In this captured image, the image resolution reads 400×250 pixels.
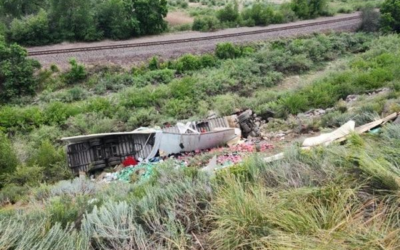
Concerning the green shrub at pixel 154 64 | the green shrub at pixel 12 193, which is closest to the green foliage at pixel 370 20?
the green shrub at pixel 154 64

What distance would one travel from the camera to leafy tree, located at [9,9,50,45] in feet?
91.5

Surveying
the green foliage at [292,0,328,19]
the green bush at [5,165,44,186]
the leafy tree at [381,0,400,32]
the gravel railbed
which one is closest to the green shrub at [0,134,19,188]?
the green bush at [5,165,44,186]

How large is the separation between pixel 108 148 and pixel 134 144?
1.17 m

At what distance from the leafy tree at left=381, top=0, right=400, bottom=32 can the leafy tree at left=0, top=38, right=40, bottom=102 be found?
109 feet

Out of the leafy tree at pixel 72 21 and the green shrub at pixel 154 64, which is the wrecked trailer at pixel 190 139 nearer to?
the green shrub at pixel 154 64

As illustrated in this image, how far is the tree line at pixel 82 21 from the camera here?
92.8 ft

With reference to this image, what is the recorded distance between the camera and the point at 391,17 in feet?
117

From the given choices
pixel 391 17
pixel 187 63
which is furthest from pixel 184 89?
pixel 391 17

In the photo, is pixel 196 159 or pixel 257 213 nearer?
pixel 257 213

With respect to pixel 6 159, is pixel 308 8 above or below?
above

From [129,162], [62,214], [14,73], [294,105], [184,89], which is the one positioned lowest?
[129,162]

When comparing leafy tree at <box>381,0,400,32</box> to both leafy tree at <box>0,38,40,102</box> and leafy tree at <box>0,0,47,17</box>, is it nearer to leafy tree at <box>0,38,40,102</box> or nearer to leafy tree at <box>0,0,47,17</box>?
leafy tree at <box>0,38,40,102</box>

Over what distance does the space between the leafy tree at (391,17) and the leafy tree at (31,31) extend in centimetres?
3217

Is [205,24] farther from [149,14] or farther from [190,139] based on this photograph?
[190,139]
